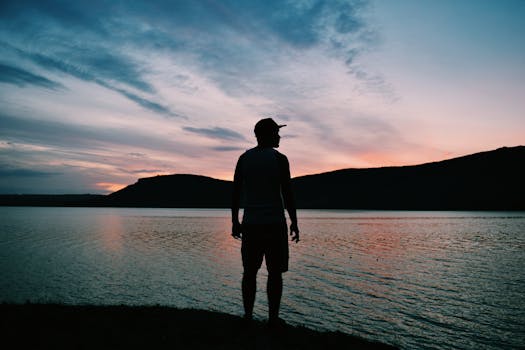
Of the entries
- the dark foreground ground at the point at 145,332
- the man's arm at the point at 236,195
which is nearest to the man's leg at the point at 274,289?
the dark foreground ground at the point at 145,332

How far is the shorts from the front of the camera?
19.0ft

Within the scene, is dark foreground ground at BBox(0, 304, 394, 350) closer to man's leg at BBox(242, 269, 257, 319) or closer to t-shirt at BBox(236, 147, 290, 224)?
man's leg at BBox(242, 269, 257, 319)

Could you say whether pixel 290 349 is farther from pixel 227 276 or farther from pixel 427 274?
pixel 427 274

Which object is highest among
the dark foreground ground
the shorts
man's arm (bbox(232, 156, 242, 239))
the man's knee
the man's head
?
the man's head

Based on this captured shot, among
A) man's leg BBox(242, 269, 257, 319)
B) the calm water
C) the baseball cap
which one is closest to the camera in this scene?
the baseball cap

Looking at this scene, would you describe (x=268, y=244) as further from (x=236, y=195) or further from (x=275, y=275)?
(x=236, y=195)

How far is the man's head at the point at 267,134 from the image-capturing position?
237 inches

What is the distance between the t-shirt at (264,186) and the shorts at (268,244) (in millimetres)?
119

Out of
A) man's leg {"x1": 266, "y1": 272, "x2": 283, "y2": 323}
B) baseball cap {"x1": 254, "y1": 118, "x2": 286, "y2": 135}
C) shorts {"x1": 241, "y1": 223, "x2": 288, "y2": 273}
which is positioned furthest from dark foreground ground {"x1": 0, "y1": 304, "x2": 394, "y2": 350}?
Answer: baseball cap {"x1": 254, "y1": 118, "x2": 286, "y2": 135}

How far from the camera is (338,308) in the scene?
16.4 metres

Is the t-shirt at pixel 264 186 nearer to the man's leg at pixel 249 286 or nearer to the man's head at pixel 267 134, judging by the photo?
the man's head at pixel 267 134

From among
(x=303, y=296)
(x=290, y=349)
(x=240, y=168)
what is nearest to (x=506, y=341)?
(x=303, y=296)

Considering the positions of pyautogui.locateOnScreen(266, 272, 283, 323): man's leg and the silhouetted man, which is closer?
the silhouetted man

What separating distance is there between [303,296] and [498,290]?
453 inches
